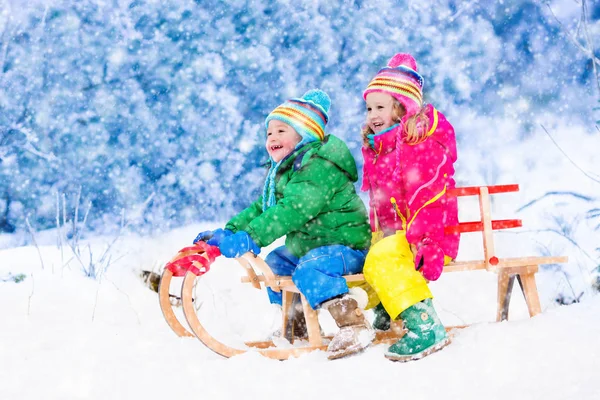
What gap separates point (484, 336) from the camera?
2340mm

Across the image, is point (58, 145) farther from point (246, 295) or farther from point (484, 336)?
point (484, 336)

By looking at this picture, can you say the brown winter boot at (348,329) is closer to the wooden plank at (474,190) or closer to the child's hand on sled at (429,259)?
→ the child's hand on sled at (429,259)

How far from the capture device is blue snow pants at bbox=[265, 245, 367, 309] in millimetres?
2418

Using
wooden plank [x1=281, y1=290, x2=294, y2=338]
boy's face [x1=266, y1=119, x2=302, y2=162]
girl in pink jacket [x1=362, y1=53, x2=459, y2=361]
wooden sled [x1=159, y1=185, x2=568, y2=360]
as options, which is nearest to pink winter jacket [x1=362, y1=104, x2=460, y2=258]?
girl in pink jacket [x1=362, y1=53, x2=459, y2=361]

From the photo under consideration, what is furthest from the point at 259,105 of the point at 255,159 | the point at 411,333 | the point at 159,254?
the point at 411,333

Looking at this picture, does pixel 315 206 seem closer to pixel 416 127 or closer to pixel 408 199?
pixel 408 199

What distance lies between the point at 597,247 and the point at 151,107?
3.39 m

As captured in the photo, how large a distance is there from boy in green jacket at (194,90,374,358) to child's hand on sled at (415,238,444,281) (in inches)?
12.8

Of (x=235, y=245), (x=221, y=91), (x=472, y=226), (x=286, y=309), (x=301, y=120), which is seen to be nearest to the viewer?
(x=235, y=245)

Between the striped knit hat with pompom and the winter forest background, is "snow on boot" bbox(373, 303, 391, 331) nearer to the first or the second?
the striped knit hat with pompom

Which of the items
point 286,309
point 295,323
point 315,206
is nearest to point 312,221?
point 315,206

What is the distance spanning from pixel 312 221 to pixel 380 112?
1.91ft

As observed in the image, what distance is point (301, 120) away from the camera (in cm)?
278

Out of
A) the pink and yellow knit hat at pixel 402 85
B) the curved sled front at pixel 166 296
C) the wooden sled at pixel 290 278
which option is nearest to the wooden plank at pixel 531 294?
the wooden sled at pixel 290 278
